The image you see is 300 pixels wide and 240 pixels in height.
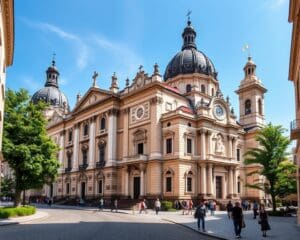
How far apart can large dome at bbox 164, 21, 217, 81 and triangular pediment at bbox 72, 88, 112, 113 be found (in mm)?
12291

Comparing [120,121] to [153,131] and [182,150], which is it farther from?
[182,150]

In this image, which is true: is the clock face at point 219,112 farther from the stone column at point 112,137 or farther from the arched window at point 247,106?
the stone column at point 112,137

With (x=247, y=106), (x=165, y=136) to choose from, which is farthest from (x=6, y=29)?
(x=247, y=106)

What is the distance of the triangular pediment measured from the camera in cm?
5412

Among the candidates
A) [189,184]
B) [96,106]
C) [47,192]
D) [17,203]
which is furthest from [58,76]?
[17,203]

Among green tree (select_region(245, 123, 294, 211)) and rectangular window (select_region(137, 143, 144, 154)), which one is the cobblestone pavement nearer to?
green tree (select_region(245, 123, 294, 211))

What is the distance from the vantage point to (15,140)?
1184 inches

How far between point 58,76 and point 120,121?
5362cm

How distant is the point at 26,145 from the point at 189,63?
114 feet

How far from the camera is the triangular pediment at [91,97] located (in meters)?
54.1

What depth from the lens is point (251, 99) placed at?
62500 millimetres

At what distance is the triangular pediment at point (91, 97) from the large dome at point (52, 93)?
27.6 m

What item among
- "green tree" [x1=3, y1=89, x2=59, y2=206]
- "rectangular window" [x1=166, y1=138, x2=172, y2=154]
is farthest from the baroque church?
"green tree" [x1=3, y1=89, x2=59, y2=206]

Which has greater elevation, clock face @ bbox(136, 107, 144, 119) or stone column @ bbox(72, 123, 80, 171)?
clock face @ bbox(136, 107, 144, 119)
